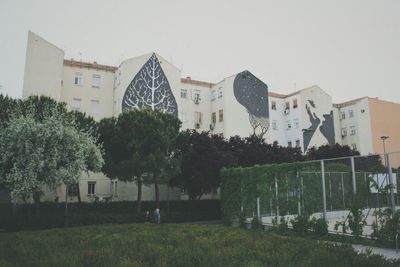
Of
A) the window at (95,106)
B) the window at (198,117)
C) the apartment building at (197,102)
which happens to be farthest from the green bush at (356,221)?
the window at (95,106)

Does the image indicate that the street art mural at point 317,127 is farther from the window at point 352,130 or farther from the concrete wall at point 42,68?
the concrete wall at point 42,68

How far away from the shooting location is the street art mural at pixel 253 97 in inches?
1837

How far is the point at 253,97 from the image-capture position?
47.6m

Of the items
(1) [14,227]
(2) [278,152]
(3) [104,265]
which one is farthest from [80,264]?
(2) [278,152]

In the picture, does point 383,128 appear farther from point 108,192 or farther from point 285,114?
point 108,192

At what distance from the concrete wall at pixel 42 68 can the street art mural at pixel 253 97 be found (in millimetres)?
21349

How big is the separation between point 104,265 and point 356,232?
422 inches

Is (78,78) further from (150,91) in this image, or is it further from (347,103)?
(347,103)

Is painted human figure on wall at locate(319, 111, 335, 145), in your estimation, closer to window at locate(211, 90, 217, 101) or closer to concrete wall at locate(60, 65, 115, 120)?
window at locate(211, 90, 217, 101)

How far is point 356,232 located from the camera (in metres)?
14.7

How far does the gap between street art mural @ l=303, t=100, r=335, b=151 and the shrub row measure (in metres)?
20.2

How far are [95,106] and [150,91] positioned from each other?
6696mm

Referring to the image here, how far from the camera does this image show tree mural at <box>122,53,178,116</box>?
40.0 meters

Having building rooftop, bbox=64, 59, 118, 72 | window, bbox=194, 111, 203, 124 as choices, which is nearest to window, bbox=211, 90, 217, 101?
window, bbox=194, 111, 203, 124
